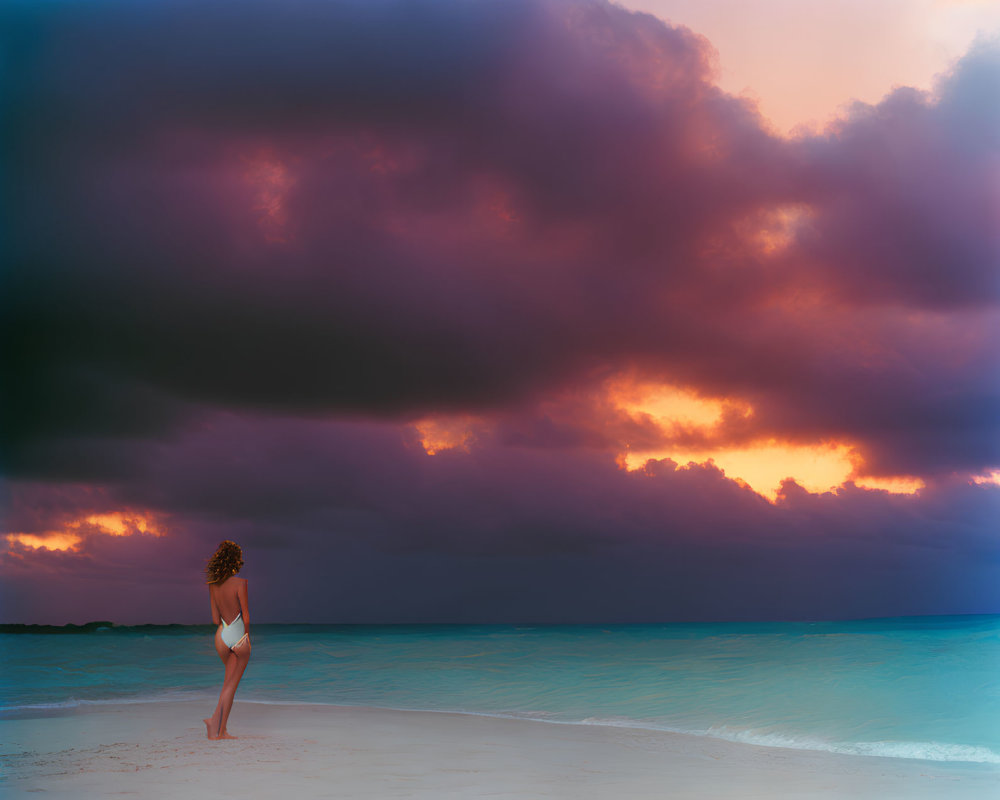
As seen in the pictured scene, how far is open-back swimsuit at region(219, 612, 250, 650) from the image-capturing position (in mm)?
9250

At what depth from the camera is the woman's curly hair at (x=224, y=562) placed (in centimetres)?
922

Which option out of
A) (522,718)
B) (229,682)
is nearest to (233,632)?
(229,682)

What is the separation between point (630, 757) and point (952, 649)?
15.6 m

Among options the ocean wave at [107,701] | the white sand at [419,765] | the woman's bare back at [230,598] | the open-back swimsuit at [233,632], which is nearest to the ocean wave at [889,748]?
the white sand at [419,765]

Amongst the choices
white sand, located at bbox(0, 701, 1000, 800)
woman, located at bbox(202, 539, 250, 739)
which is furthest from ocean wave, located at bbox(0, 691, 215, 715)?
woman, located at bbox(202, 539, 250, 739)

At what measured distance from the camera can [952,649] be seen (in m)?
21.3

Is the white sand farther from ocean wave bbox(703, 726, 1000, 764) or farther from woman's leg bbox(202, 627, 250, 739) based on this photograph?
ocean wave bbox(703, 726, 1000, 764)

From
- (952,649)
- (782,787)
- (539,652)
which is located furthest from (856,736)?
(539,652)

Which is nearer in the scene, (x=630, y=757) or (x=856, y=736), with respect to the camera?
(x=630, y=757)

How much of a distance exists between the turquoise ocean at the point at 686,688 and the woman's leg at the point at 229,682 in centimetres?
429

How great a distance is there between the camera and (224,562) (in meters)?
9.30

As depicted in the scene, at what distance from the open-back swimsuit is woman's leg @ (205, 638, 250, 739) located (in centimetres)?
5

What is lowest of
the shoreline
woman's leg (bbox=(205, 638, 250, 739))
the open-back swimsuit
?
the shoreline

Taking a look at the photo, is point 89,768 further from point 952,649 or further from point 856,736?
point 952,649
